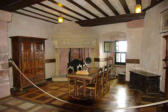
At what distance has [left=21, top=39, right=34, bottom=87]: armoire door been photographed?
12.9 ft

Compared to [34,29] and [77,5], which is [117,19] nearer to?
[77,5]

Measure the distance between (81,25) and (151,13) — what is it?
3164 mm

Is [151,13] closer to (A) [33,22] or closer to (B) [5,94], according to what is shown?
(A) [33,22]

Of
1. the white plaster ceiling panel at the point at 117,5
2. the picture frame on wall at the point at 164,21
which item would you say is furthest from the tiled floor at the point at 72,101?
the white plaster ceiling panel at the point at 117,5

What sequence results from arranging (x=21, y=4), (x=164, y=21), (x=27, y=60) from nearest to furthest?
1. (x=21, y=4)
2. (x=164, y=21)
3. (x=27, y=60)

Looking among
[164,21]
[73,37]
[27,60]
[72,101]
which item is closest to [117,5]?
[164,21]

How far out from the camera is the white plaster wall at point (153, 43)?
363 cm

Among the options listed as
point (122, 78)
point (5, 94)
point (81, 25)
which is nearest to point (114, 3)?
point (81, 25)

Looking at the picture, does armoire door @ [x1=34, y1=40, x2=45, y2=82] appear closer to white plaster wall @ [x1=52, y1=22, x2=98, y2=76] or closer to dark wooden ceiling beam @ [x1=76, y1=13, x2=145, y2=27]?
white plaster wall @ [x1=52, y1=22, x2=98, y2=76]

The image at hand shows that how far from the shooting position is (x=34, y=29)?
484cm

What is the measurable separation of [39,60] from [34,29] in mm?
1436

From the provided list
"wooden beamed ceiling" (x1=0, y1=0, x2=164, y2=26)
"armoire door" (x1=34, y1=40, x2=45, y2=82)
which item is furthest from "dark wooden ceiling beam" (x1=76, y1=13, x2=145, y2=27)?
"armoire door" (x1=34, y1=40, x2=45, y2=82)

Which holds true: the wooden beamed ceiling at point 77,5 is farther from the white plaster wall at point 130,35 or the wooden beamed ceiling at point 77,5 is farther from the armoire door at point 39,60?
the armoire door at point 39,60

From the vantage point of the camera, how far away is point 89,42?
5.38 m
